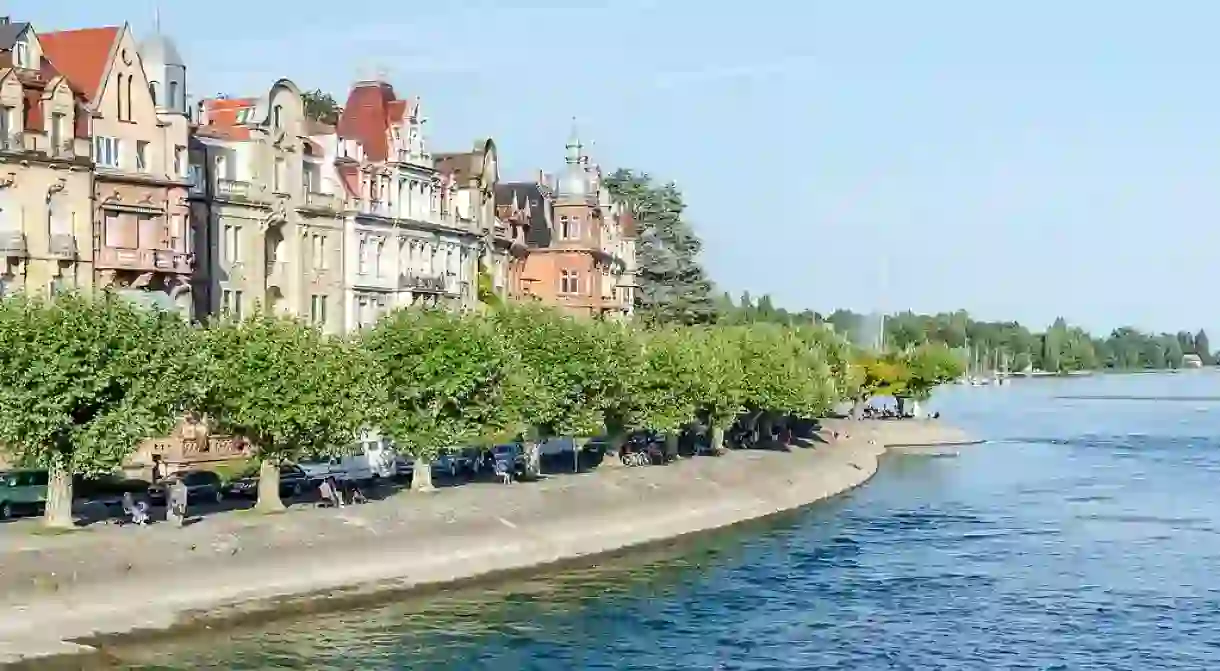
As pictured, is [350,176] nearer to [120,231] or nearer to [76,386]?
[120,231]

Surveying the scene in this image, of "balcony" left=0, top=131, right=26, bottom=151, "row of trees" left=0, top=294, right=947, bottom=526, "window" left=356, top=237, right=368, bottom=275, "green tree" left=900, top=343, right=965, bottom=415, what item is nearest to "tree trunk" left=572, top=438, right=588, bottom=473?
"row of trees" left=0, top=294, right=947, bottom=526

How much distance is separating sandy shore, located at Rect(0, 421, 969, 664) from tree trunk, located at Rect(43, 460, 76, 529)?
1.33 metres

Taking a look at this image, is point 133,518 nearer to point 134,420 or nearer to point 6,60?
point 134,420

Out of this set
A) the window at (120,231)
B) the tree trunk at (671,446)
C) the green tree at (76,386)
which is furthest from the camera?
the tree trunk at (671,446)

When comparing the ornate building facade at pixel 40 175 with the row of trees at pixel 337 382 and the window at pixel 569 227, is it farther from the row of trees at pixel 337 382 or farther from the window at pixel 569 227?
the window at pixel 569 227

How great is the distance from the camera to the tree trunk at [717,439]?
113750 mm

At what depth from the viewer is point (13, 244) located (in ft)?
263

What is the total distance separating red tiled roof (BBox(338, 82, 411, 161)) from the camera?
379 feet

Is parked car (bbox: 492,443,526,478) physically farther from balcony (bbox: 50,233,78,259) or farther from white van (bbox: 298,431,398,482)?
balcony (bbox: 50,233,78,259)

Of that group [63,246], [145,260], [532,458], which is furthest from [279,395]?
[532,458]

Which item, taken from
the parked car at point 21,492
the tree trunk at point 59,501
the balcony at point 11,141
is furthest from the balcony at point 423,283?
the tree trunk at point 59,501

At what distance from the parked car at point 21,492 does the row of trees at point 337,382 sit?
2.88 feet

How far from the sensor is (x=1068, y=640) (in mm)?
60812

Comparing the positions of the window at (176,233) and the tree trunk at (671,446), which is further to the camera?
the tree trunk at (671,446)
